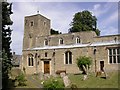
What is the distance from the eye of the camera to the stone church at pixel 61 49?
136 ft

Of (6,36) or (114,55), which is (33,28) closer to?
(114,55)

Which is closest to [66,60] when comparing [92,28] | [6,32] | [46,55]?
[46,55]

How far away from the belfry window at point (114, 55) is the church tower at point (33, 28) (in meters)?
18.3

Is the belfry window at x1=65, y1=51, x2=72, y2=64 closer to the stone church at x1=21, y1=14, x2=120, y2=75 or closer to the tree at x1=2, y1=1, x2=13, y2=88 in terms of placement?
the stone church at x1=21, y1=14, x2=120, y2=75

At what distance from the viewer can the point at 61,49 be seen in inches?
1807

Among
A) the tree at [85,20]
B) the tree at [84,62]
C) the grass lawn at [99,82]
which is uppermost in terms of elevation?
the tree at [85,20]

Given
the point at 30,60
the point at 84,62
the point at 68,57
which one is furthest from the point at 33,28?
the point at 84,62

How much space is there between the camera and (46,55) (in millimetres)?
47531

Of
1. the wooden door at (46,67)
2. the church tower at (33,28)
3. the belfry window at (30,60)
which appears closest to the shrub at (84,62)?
the wooden door at (46,67)

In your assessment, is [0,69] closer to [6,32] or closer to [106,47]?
[6,32]

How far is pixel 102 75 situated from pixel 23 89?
44.9 ft

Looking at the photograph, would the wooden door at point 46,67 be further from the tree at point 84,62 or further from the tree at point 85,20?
the tree at point 85,20

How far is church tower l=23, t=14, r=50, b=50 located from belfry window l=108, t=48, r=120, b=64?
721 inches

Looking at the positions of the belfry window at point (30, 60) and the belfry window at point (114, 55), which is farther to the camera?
the belfry window at point (30, 60)
